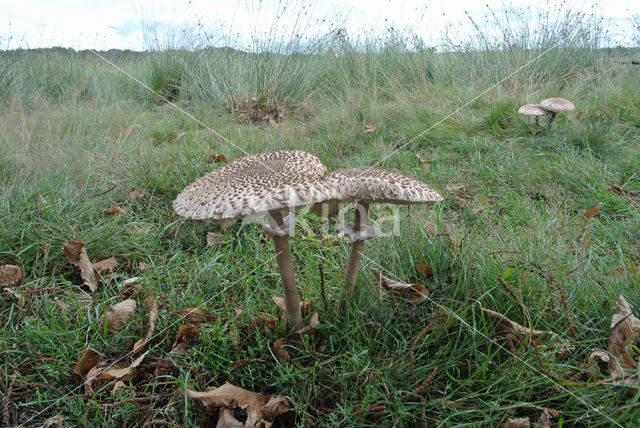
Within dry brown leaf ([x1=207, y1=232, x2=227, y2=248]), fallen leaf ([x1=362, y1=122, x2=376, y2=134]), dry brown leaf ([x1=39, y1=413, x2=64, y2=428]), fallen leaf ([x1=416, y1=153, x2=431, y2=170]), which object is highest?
fallen leaf ([x1=362, y1=122, x2=376, y2=134])

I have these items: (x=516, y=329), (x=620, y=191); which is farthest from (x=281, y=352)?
(x=620, y=191)

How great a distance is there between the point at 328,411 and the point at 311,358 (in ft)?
0.88

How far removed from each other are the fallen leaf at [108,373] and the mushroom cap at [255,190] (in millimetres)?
854

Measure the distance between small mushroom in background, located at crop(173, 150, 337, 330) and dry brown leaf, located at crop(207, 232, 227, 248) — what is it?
3.83 feet

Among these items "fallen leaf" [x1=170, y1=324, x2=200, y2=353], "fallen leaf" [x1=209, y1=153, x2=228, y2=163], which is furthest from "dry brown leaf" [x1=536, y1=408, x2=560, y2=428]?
"fallen leaf" [x1=209, y1=153, x2=228, y2=163]

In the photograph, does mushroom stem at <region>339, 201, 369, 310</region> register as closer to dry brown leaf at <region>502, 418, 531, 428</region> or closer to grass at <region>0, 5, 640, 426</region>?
grass at <region>0, 5, 640, 426</region>

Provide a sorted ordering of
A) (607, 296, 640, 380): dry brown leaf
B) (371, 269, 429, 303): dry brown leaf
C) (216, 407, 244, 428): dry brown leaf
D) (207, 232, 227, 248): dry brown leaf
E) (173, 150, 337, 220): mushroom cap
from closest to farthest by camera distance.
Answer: (173, 150, 337, 220): mushroom cap, (607, 296, 640, 380): dry brown leaf, (216, 407, 244, 428): dry brown leaf, (371, 269, 429, 303): dry brown leaf, (207, 232, 227, 248): dry brown leaf

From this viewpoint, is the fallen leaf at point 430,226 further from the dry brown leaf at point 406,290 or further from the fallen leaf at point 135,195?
the fallen leaf at point 135,195

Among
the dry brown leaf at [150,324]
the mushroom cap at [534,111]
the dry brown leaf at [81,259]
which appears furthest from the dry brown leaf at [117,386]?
the mushroom cap at [534,111]

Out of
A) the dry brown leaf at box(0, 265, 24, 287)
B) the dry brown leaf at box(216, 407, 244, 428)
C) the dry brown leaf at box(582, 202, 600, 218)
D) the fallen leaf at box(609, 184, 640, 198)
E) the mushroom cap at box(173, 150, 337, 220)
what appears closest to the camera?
the mushroom cap at box(173, 150, 337, 220)

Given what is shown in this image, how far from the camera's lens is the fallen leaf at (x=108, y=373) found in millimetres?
1834

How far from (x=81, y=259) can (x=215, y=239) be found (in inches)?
34.8

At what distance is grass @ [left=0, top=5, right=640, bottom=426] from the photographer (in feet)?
5.48

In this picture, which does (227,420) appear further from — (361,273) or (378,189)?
Answer: (378,189)
